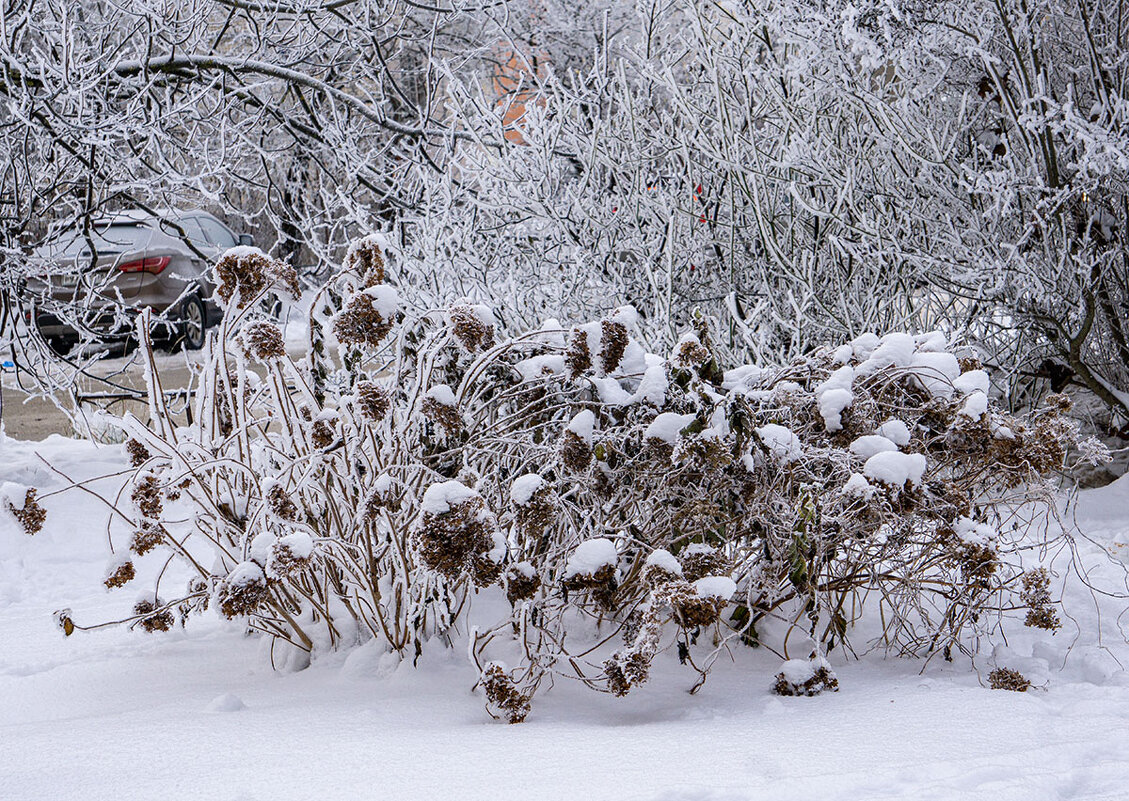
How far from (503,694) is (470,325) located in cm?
88

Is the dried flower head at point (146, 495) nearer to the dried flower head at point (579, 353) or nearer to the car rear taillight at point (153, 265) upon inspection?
the dried flower head at point (579, 353)

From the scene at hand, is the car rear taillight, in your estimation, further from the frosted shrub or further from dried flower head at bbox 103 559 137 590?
dried flower head at bbox 103 559 137 590

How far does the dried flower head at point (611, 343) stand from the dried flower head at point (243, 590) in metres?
0.93

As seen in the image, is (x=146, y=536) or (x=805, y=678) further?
(x=146, y=536)

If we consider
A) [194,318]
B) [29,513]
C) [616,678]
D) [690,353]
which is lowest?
[616,678]

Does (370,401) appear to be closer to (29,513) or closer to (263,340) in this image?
(263,340)

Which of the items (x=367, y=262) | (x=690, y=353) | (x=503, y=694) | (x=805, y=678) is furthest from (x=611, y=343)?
(x=805, y=678)

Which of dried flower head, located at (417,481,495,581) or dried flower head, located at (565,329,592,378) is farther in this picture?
dried flower head, located at (565,329,592,378)

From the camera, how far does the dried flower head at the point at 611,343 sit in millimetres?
2609

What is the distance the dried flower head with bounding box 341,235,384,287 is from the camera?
295cm

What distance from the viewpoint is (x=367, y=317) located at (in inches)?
101

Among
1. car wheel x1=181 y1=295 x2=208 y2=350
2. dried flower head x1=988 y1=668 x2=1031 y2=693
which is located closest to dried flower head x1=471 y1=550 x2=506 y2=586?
dried flower head x1=988 y1=668 x2=1031 y2=693

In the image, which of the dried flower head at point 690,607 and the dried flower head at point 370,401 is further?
the dried flower head at point 370,401

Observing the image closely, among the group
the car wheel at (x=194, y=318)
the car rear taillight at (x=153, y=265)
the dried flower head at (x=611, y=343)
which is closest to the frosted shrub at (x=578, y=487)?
the dried flower head at (x=611, y=343)
